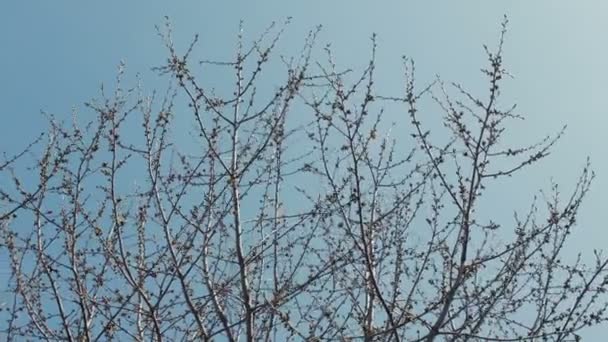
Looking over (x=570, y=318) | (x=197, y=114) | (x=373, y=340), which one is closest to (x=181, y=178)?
(x=197, y=114)

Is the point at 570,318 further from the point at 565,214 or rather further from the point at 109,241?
the point at 109,241

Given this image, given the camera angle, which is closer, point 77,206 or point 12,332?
point 77,206

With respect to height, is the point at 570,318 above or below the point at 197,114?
below

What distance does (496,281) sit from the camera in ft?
19.0

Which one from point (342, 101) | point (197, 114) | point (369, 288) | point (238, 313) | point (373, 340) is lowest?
point (373, 340)

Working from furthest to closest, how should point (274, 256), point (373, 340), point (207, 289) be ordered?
point (274, 256) → point (207, 289) → point (373, 340)

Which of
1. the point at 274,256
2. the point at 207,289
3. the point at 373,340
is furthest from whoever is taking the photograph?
the point at 274,256

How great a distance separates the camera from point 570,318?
6148mm

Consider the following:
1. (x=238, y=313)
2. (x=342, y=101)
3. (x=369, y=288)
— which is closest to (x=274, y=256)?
(x=238, y=313)

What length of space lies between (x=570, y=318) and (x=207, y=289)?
2696 millimetres

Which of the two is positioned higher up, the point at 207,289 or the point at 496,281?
the point at 207,289

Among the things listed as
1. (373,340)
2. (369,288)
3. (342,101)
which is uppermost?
(342,101)

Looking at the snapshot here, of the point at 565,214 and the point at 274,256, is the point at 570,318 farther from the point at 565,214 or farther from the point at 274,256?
the point at 274,256

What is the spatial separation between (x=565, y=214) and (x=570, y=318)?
89cm
